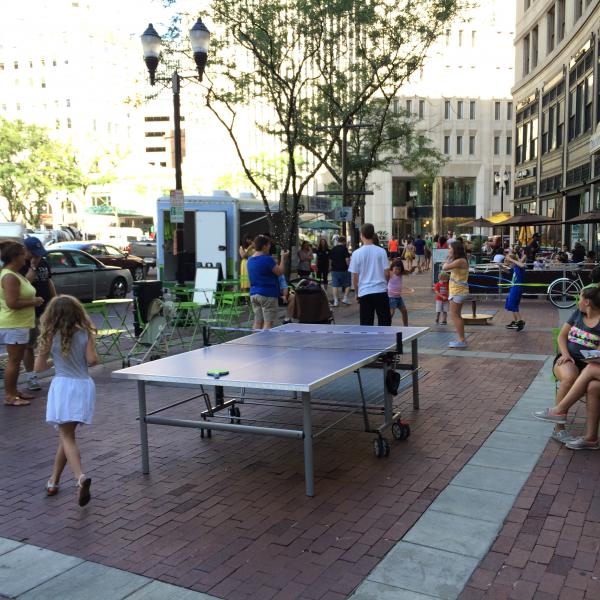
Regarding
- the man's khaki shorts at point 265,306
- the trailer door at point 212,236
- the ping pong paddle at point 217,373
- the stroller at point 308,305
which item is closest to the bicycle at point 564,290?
the trailer door at point 212,236

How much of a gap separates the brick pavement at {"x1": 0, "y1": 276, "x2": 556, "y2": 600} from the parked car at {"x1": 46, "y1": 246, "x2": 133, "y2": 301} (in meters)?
10.5

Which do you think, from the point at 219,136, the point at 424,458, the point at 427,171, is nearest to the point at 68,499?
the point at 424,458

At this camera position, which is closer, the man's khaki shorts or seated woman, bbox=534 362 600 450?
seated woman, bbox=534 362 600 450

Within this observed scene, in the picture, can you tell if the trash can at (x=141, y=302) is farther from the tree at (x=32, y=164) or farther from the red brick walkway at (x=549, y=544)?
the tree at (x=32, y=164)

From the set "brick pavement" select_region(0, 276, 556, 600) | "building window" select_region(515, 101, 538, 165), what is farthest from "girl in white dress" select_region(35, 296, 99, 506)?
"building window" select_region(515, 101, 538, 165)

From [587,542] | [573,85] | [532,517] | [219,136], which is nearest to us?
[587,542]

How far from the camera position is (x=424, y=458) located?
222 inches

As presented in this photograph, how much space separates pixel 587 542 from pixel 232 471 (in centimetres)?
273

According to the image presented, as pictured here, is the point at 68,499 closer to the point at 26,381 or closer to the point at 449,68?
the point at 26,381

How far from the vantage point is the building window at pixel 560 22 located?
96.7 feet

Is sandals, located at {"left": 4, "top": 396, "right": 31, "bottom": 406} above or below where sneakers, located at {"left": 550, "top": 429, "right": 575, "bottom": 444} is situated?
below

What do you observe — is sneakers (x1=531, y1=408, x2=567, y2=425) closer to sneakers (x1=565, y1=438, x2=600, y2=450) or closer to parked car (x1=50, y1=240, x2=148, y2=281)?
sneakers (x1=565, y1=438, x2=600, y2=450)

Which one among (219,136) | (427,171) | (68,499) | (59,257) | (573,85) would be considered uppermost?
(219,136)

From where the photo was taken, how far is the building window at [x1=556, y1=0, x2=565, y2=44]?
29.5 meters
